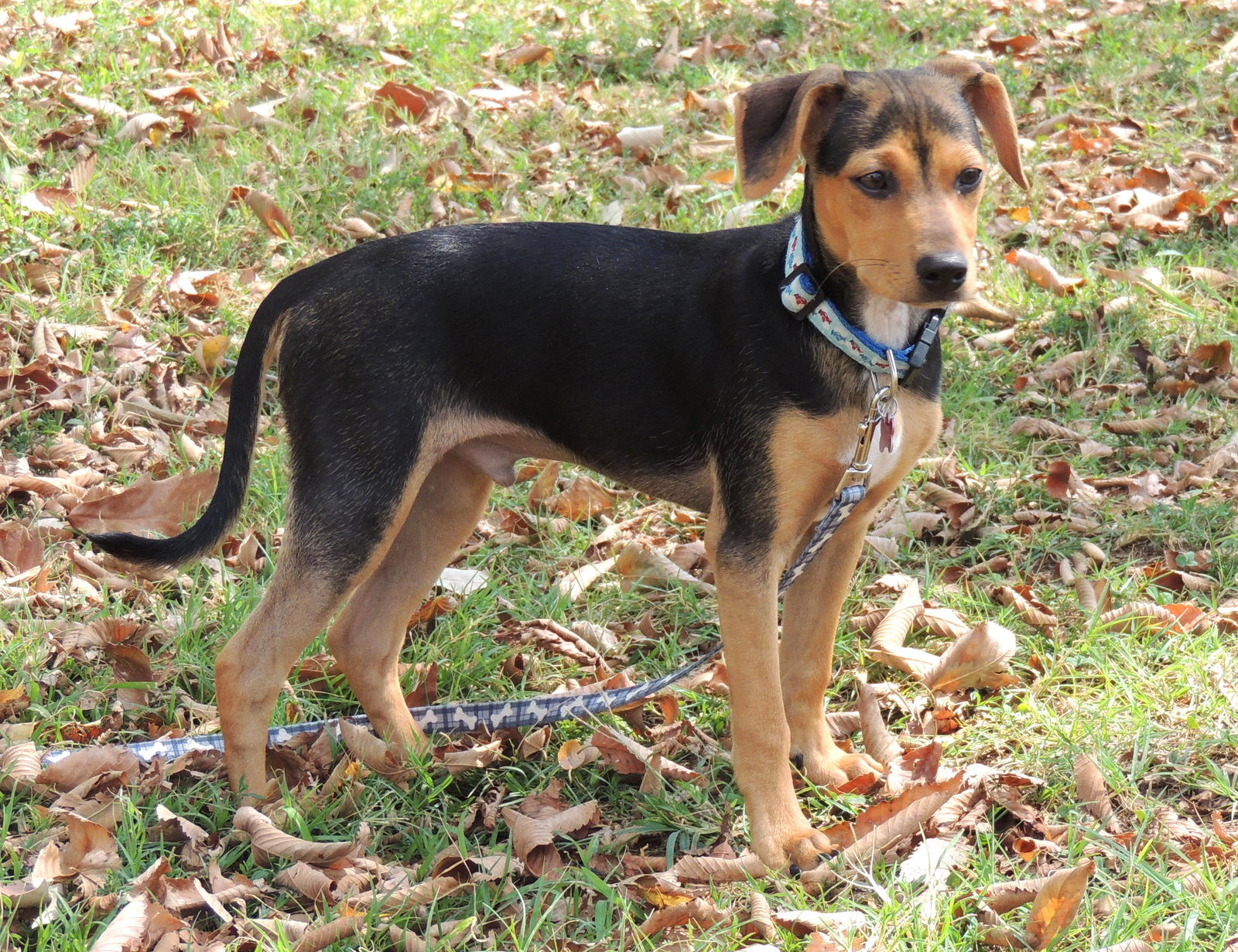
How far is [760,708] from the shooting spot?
3.25 meters

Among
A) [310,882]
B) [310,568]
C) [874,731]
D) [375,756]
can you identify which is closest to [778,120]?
[310,568]

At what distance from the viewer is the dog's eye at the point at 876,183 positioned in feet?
9.75

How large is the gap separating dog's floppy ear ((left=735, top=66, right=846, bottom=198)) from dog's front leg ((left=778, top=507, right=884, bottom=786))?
1113mm

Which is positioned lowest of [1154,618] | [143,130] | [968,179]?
[1154,618]

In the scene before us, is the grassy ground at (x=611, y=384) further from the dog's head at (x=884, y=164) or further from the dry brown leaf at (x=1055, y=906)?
the dog's head at (x=884, y=164)

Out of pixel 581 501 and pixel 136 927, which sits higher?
pixel 136 927

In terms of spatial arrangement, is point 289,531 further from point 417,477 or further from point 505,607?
point 505,607

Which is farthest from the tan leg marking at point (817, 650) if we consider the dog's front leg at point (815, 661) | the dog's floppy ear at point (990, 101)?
the dog's floppy ear at point (990, 101)

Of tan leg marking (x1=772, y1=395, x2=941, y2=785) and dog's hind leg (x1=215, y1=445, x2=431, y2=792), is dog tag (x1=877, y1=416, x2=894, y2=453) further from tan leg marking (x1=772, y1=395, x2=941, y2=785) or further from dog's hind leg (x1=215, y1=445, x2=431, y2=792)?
dog's hind leg (x1=215, y1=445, x2=431, y2=792)

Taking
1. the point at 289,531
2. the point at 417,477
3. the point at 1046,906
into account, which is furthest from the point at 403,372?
the point at 1046,906

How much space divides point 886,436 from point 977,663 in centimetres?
113

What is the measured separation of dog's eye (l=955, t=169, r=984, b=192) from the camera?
302 centimetres

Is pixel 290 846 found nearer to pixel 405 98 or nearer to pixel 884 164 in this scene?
pixel 884 164

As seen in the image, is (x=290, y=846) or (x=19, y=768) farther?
(x=19, y=768)
